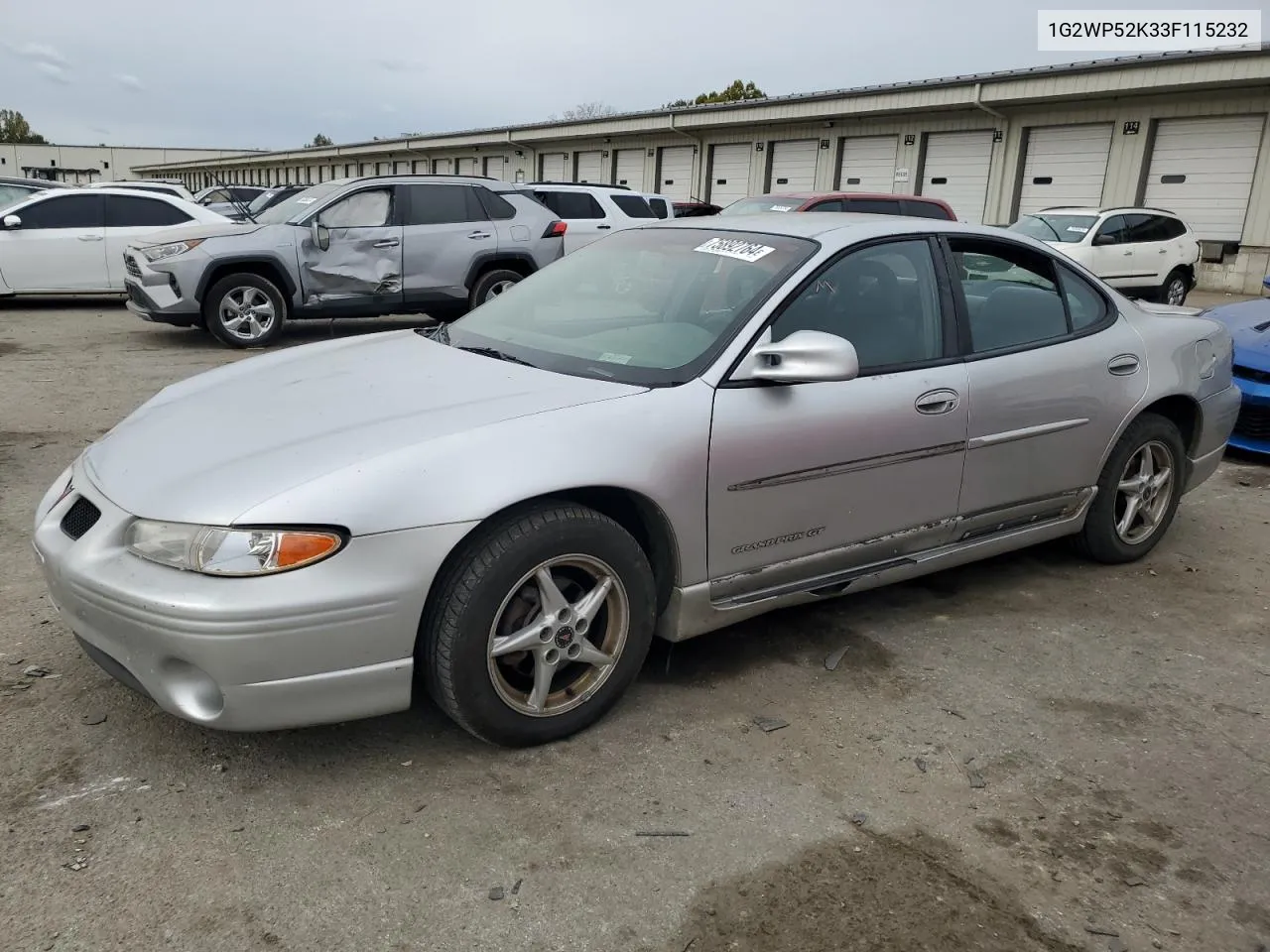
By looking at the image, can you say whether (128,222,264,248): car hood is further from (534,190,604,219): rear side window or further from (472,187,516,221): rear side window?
(534,190,604,219): rear side window

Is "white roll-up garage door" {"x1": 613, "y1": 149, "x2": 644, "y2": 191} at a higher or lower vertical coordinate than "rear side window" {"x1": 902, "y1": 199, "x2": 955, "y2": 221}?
higher

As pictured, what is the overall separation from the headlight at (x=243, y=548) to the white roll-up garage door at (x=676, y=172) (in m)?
28.6

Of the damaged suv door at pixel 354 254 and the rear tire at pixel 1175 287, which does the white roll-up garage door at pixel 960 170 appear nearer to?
the rear tire at pixel 1175 287

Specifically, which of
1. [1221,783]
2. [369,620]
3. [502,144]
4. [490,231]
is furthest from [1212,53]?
[502,144]

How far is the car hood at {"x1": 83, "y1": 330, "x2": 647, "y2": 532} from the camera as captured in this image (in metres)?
2.56

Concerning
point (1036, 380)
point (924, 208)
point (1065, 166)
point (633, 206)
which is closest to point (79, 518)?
point (1036, 380)

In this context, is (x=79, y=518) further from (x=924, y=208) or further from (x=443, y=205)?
(x=924, y=208)

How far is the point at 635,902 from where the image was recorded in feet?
7.48

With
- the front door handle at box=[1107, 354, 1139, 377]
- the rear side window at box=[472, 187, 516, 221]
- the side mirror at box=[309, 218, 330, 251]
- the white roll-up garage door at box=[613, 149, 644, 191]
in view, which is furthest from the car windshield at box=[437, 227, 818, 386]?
the white roll-up garage door at box=[613, 149, 644, 191]

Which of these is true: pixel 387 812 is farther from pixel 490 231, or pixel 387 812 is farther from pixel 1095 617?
pixel 490 231

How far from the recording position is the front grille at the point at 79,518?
8.90ft

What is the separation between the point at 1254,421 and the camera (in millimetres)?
6578

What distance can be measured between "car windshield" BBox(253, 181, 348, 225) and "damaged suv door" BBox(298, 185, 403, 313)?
1.13ft

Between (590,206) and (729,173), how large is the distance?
1561cm
